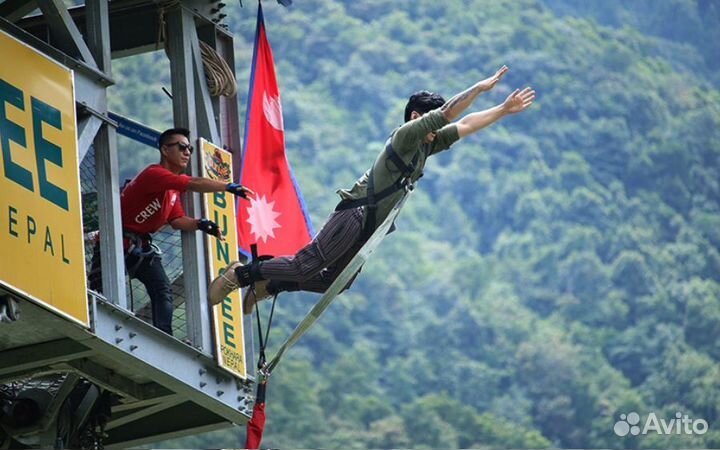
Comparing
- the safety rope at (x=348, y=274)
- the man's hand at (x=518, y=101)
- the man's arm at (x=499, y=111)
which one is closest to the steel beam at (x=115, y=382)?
the safety rope at (x=348, y=274)

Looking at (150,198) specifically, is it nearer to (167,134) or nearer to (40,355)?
(167,134)

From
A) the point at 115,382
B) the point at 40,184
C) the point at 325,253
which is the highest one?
the point at 325,253

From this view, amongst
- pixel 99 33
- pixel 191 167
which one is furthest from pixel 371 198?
pixel 99 33

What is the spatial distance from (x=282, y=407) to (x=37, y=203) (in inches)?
3463

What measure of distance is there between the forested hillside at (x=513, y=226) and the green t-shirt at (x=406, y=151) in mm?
74129

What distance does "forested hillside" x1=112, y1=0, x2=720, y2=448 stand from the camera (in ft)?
340

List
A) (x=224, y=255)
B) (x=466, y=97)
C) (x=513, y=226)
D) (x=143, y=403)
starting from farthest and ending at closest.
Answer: (x=513, y=226)
(x=224, y=255)
(x=143, y=403)
(x=466, y=97)

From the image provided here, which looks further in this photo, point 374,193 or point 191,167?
point 191,167

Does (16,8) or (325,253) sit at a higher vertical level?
(16,8)

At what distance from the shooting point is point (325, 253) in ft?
48.8

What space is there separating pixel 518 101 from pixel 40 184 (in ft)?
10.7

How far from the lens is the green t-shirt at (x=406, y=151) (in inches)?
563

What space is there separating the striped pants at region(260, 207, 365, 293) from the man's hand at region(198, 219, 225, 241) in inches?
15.4

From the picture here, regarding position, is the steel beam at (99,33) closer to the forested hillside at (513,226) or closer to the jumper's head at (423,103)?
the jumper's head at (423,103)
